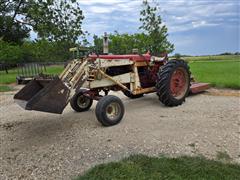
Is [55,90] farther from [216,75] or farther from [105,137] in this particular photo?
[216,75]

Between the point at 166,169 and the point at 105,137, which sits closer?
the point at 166,169

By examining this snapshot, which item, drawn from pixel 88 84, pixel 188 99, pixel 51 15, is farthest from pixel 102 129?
pixel 51 15

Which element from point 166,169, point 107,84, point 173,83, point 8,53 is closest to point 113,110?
point 107,84

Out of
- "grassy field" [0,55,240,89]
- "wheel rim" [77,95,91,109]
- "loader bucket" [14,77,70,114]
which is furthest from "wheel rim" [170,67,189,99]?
"loader bucket" [14,77,70,114]

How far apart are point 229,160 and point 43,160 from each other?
2.49m

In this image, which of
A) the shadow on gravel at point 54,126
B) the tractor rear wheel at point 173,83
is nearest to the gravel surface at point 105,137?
the shadow on gravel at point 54,126

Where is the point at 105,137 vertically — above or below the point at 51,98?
below

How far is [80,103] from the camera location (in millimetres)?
6914

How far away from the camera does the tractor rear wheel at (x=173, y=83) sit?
6637 millimetres

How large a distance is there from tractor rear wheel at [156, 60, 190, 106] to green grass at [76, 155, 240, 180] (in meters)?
2.87

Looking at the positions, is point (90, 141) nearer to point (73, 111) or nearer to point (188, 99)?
point (73, 111)

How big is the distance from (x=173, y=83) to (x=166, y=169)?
3.80 meters

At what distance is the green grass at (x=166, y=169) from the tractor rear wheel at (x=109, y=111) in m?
1.54

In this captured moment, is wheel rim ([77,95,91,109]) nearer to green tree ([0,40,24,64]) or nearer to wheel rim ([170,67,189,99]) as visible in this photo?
wheel rim ([170,67,189,99])
